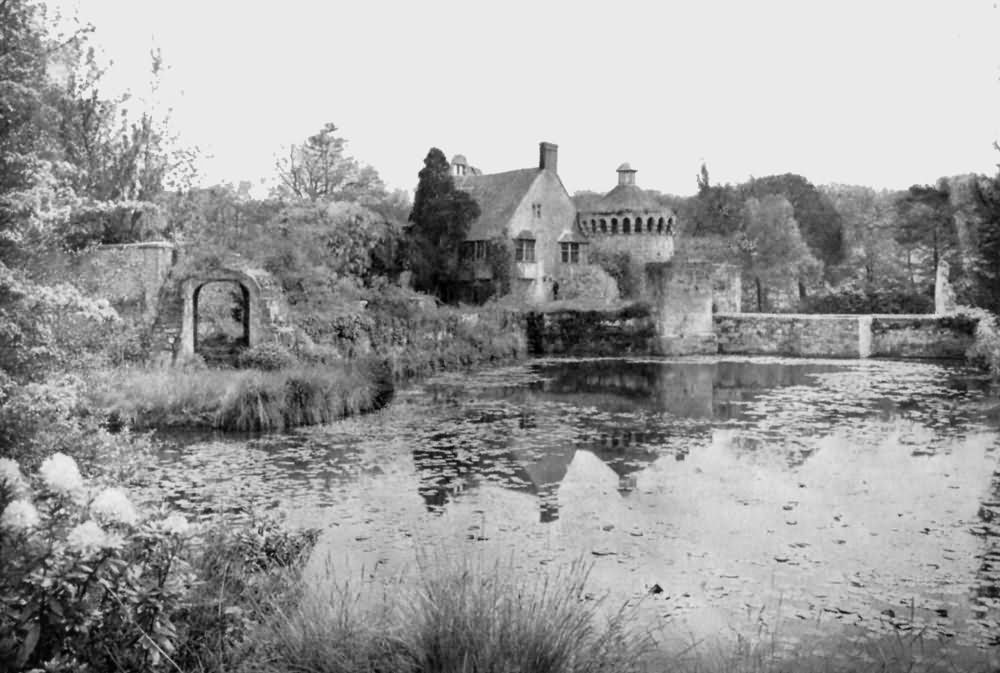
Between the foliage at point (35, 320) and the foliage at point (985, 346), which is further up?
the foliage at point (35, 320)

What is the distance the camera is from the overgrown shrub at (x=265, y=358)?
674 inches

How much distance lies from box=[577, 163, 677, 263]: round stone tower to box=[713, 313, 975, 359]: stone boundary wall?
13819 mm

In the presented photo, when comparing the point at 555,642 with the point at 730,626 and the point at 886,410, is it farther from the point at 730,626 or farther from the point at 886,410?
the point at 886,410

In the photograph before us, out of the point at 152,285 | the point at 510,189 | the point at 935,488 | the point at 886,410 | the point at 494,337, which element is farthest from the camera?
the point at 510,189

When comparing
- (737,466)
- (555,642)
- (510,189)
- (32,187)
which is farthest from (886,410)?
(510,189)

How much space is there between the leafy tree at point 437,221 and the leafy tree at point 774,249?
17310 mm

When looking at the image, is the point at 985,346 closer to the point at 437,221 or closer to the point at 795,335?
the point at 795,335

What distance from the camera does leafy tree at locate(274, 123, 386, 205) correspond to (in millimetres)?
37031

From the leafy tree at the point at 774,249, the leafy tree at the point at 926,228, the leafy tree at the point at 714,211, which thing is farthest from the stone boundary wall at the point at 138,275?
the leafy tree at the point at 714,211

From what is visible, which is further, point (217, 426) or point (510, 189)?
point (510, 189)

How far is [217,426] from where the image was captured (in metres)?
14.0

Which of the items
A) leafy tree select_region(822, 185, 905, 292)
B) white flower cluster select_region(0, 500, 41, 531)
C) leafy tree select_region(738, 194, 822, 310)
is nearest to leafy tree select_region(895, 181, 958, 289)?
leafy tree select_region(822, 185, 905, 292)

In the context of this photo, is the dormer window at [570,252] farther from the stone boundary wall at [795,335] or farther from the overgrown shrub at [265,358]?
the overgrown shrub at [265,358]

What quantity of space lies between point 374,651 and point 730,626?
8.44 ft
